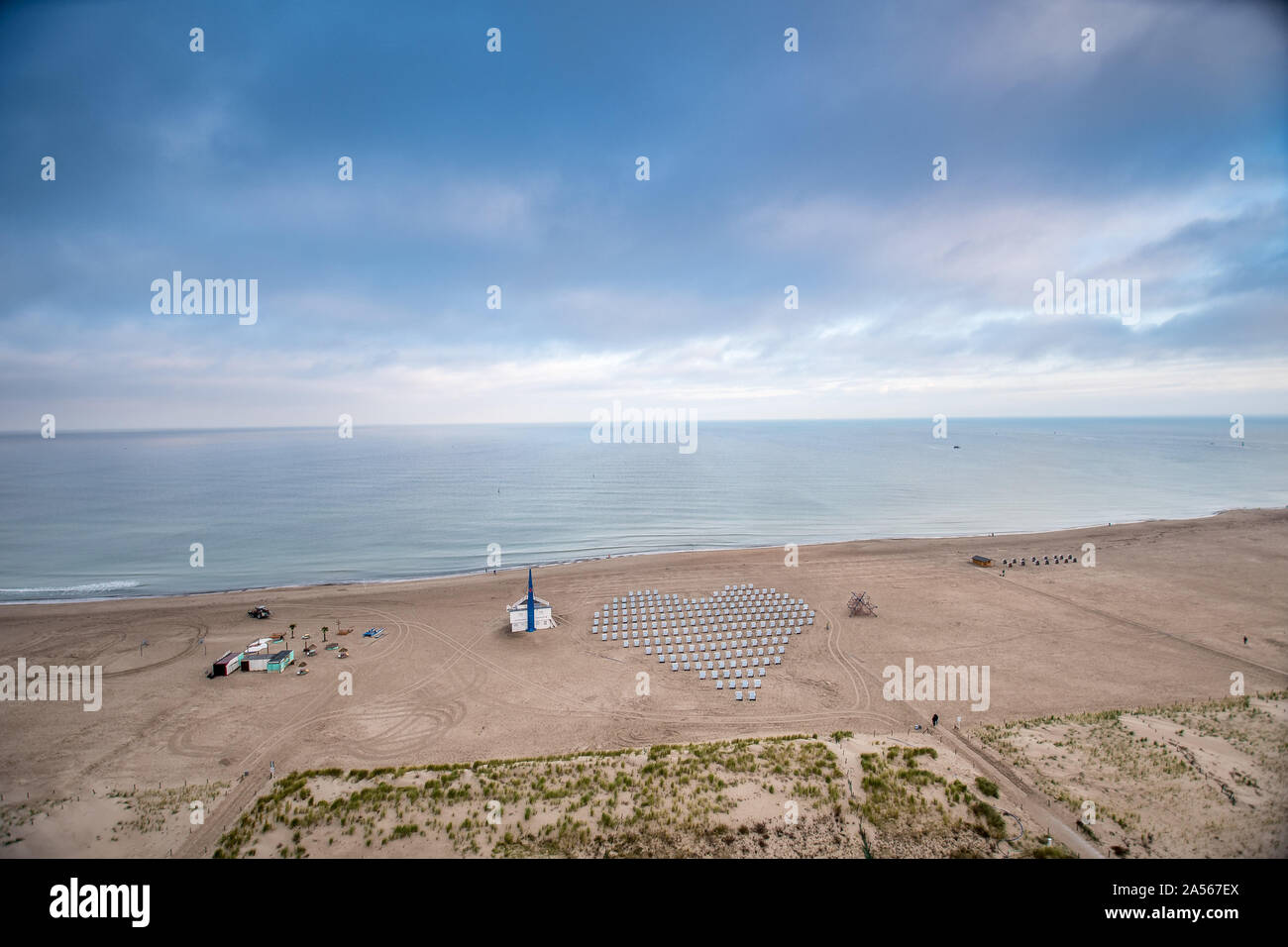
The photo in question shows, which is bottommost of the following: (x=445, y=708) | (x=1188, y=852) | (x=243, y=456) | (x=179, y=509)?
(x=445, y=708)

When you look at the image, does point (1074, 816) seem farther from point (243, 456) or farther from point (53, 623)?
point (243, 456)

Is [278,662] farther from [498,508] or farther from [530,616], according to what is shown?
[498,508]

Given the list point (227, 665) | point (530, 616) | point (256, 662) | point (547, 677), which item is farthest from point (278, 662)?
point (547, 677)

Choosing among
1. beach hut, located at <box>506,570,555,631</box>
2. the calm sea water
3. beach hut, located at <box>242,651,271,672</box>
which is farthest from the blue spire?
the calm sea water

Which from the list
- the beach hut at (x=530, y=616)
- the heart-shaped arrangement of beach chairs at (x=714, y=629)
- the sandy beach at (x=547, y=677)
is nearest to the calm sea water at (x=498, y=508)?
the sandy beach at (x=547, y=677)

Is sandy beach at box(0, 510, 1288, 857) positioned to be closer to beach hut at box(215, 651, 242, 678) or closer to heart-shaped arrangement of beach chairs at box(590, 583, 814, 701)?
beach hut at box(215, 651, 242, 678)
